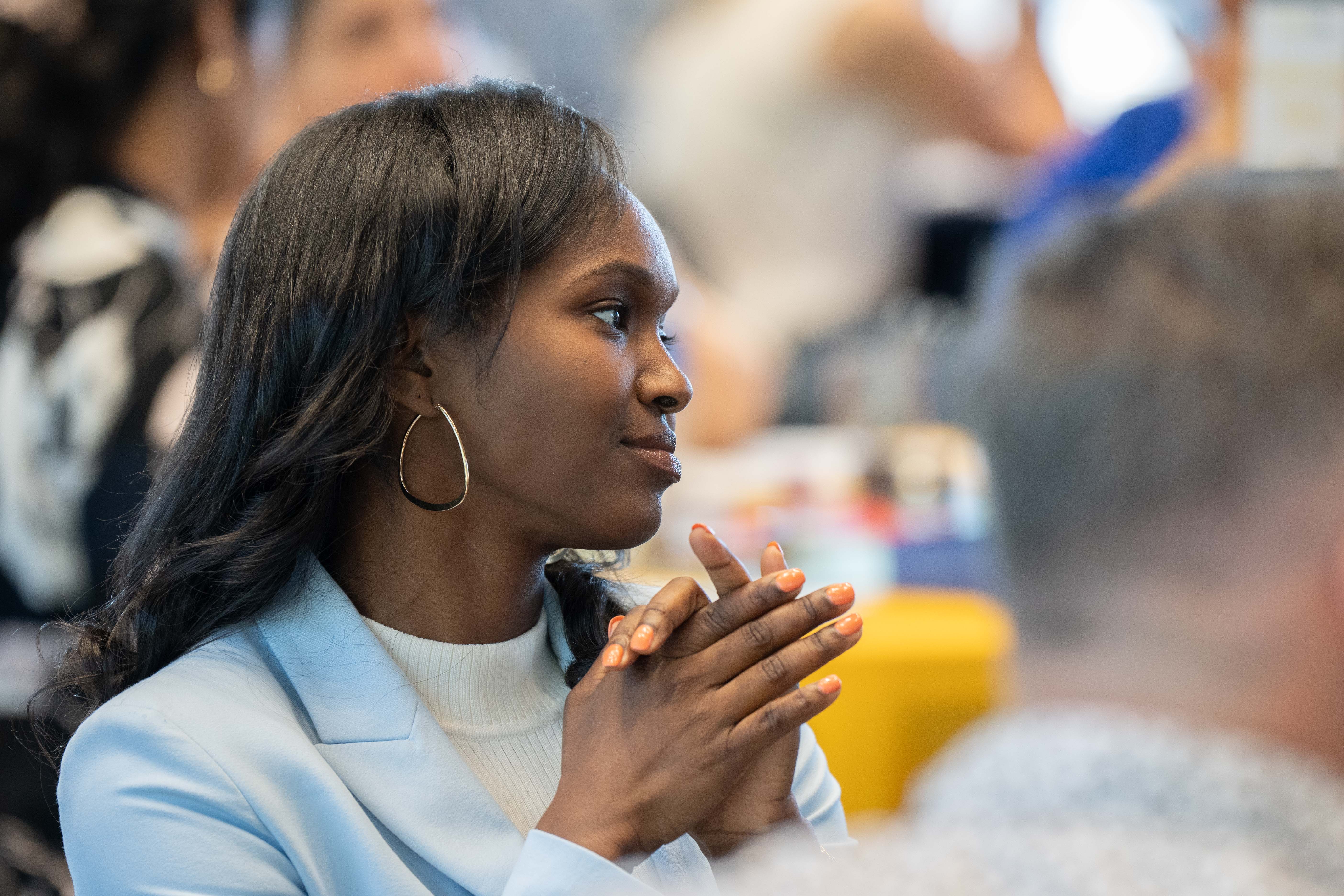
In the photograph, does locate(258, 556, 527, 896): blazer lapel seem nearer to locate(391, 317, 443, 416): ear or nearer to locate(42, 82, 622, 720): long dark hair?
locate(42, 82, 622, 720): long dark hair

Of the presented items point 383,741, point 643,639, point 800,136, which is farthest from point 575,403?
point 800,136

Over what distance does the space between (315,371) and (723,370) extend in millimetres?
2387

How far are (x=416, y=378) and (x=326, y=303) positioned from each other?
0.11 meters

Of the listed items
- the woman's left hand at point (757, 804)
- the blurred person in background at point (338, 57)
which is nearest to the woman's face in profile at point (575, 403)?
the woman's left hand at point (757, 804)

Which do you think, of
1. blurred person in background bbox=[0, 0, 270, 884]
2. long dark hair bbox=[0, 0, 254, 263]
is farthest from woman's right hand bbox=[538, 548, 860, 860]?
long dark hair bbox=[0, 0, 254, 263]

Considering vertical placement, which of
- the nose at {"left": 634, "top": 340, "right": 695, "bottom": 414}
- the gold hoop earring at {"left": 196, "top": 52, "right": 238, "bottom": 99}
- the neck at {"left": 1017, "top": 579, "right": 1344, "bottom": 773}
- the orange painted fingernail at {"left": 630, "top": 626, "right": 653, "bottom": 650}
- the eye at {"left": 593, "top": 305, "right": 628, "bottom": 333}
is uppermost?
the gold hoop earring at {"left": 196, "top": 52, "right": 238, "bottom": 99}

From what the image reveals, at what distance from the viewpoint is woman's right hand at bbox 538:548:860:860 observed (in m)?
1.04

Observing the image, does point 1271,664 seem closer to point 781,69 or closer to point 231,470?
point 231,470

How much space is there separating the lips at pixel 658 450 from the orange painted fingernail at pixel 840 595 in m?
0.20

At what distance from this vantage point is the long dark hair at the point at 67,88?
2.01 metres

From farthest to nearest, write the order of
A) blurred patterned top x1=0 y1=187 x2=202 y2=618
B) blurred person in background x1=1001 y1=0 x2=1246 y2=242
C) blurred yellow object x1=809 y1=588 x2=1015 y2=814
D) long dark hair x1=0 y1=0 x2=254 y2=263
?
1. blurred person in background x1=1001 y1=0 x2=1246 y2=242
2. blurred yellow object x1=809 y1=588 x2=1015 y2=814
3. long dark hair x1=0 y1=0 x2=254 y2=263
4. blurred patterned top x1=0 y1=187 x2=202 y2=618

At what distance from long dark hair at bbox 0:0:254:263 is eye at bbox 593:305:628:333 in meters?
1.26

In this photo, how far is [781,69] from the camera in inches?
154

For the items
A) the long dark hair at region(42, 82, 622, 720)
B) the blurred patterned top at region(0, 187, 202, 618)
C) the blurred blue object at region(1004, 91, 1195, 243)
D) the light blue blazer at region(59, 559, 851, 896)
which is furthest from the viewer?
the blurred blue object at region(1004, 91, 1195, 243)
